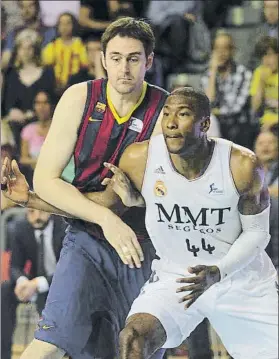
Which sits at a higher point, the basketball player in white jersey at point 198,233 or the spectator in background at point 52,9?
the spectator in background at point 52,9

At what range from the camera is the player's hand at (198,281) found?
1.51 m

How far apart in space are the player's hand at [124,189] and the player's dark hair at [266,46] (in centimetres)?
44

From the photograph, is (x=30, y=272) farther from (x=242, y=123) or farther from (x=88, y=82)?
(x=242, y=123)

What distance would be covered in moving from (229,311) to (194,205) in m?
0.22

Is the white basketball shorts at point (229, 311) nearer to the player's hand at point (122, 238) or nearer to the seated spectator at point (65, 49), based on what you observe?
the player's hand at point (122, 238)

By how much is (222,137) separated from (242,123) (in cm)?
15

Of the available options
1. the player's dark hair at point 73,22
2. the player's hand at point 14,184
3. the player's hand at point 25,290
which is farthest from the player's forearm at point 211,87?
the player's hand at point 25,290

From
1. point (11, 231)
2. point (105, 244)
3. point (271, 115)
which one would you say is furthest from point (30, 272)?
point (271, 115)

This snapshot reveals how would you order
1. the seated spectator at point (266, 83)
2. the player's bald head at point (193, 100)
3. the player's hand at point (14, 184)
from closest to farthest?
the player's bald head at point (193, 100) < the player's hand at point (14, 184) < the seated spectator at point (266, 83)

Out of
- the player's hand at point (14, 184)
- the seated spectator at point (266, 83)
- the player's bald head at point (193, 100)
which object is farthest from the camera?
the seated spectator at point (266, 83)

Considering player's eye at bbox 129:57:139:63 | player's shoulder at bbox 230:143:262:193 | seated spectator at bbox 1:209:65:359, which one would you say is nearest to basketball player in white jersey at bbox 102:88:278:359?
player's shoulder at bbox 230:143:262:193

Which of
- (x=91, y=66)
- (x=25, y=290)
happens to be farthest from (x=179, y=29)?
(x=25, y=290)

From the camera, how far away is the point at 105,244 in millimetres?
1562

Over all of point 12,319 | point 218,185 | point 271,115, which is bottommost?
point 12,319
